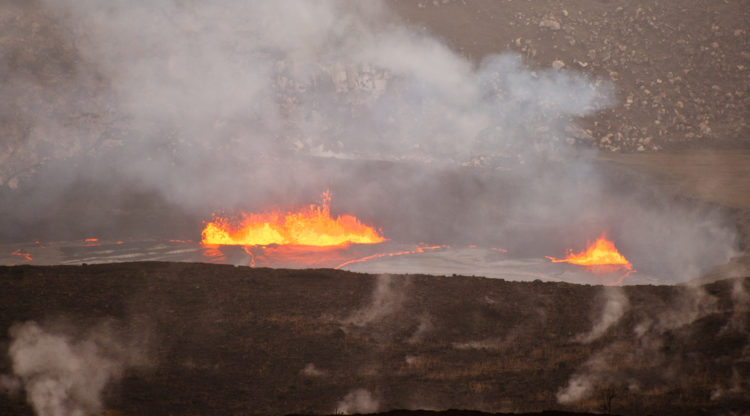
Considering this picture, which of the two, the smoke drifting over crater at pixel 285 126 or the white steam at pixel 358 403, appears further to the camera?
the smoke drifting over crater at pixel 285 126

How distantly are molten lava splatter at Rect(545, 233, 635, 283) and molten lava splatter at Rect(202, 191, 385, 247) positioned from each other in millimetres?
6634

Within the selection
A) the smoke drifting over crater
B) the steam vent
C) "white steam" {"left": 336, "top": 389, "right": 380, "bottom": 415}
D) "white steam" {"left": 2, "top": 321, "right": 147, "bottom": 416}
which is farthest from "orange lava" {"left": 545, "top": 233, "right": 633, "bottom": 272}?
"white steam" {"left": 2, "top": 321, "right": 147, "bottom": 416}

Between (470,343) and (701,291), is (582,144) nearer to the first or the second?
(701,291)

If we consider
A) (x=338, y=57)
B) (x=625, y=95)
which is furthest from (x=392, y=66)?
(x=625, y=95)

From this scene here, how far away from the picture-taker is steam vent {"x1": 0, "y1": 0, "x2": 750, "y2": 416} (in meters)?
11.6

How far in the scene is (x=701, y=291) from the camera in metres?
14.4

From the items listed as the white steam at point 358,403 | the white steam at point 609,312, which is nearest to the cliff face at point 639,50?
the white steam at point 609,312

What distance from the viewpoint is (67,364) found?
39.0ft

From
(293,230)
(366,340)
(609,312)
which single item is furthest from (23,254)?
(609,312)

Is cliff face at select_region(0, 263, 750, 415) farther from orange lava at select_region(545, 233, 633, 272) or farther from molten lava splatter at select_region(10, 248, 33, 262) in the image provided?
molten lava splatter at select_region(10, 248, 33, 262)

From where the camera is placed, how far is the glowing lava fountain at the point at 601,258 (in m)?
22.3

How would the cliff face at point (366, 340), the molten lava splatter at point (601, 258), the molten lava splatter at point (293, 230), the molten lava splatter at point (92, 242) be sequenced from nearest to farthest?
1. the cliff face at point (366, 340)
2. the molten lava splatter at point (601, 258)
3. the molten lava splatter at point (92, 242)
4. the molten lava splatter at point (293, 230)

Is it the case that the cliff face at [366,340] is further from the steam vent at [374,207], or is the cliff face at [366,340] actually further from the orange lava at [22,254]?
the orange lava at [22,254]

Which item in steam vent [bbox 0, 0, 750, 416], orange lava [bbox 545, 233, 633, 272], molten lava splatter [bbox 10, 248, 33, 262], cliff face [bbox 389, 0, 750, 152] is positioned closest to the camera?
steam vent [bbox 0, 0, 750, 416]
